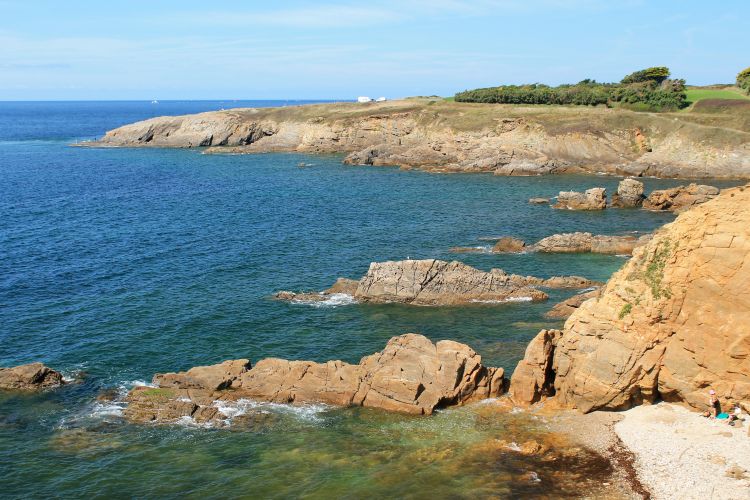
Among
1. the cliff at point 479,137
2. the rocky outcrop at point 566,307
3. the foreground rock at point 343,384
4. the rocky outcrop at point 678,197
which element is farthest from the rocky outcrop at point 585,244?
the cliff at point 479,137

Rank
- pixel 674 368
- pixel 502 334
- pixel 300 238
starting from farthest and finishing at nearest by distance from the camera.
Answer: pixel 300 238, pixel 502 334, pixel 674 368

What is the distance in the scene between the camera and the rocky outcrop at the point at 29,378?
3934cm

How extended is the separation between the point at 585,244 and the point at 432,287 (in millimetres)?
23073

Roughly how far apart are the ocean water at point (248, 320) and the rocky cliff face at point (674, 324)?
4.94 meters

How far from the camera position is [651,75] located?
156875mm

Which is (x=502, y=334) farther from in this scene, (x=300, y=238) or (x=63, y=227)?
(x=63, y=227)

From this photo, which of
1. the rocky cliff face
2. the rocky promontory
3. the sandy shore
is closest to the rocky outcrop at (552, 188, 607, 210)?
the rocky promontory

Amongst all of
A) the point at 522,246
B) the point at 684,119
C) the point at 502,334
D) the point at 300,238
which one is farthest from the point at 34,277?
the point at 684,119

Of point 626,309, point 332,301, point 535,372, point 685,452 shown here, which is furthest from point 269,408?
point 685,452

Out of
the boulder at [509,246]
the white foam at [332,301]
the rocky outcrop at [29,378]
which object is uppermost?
the boulder at [509,246]

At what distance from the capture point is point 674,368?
31.9 meters

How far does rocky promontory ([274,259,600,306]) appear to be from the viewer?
177 ft

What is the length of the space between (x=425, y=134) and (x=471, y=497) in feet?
412

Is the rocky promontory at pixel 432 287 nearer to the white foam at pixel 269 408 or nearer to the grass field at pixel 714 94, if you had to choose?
the white foam at pixel 269 408
